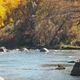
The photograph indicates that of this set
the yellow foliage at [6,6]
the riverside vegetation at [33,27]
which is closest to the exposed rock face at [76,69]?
the riverside vegetation at [33,27]

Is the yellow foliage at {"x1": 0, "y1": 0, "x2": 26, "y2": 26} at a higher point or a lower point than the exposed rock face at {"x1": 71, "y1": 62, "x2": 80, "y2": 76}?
lower

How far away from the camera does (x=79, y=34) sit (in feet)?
235

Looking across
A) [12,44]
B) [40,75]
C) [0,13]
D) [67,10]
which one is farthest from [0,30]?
[40,75]

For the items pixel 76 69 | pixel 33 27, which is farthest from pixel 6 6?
pixel 76 69

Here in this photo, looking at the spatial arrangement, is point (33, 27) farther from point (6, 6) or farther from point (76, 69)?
point (76, 69)

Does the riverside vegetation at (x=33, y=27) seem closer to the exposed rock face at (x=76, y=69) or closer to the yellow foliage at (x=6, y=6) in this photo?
the yellow foliage at (x=6, y=6)

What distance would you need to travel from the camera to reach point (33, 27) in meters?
81.0

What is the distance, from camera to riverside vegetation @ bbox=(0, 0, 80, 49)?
69.1m

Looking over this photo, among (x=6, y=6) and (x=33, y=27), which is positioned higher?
(x=6, y=6)

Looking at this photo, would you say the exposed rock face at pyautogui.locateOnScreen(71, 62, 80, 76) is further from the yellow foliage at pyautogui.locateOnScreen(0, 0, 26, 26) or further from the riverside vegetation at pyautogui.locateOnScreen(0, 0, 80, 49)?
the yellow foliage at pyautogui.locateOnScreen(0, 0, 26, 26)

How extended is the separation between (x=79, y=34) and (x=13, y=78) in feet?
139

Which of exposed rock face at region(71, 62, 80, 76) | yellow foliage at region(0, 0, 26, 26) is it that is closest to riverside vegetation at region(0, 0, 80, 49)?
yellow foliage at region(0, 0, 26, 26)

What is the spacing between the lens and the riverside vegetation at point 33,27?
227ft

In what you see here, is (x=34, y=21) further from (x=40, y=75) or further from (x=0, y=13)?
(x=40, y=75)
